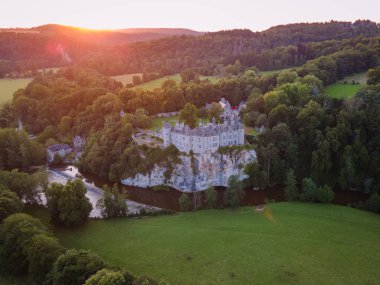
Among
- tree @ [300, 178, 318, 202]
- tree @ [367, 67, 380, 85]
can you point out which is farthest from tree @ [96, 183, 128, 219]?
tree @ [367, 67, 380, 85]

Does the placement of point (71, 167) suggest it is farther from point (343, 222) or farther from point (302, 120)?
point (343, 222)

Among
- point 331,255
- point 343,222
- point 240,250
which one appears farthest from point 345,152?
point 240,250

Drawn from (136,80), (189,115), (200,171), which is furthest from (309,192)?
(136,80)

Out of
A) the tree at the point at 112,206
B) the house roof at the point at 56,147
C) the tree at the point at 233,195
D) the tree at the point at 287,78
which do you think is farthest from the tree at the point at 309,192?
the house roof at the point at 56,147

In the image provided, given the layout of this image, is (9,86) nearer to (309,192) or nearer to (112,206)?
(112,206)

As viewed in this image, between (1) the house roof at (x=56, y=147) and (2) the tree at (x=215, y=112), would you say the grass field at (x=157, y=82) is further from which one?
(1) the house roof at (x=56, y=147)

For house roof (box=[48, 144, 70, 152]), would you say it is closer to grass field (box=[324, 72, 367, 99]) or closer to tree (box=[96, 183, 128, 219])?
tree (box=[96, 183, 128, 219])
